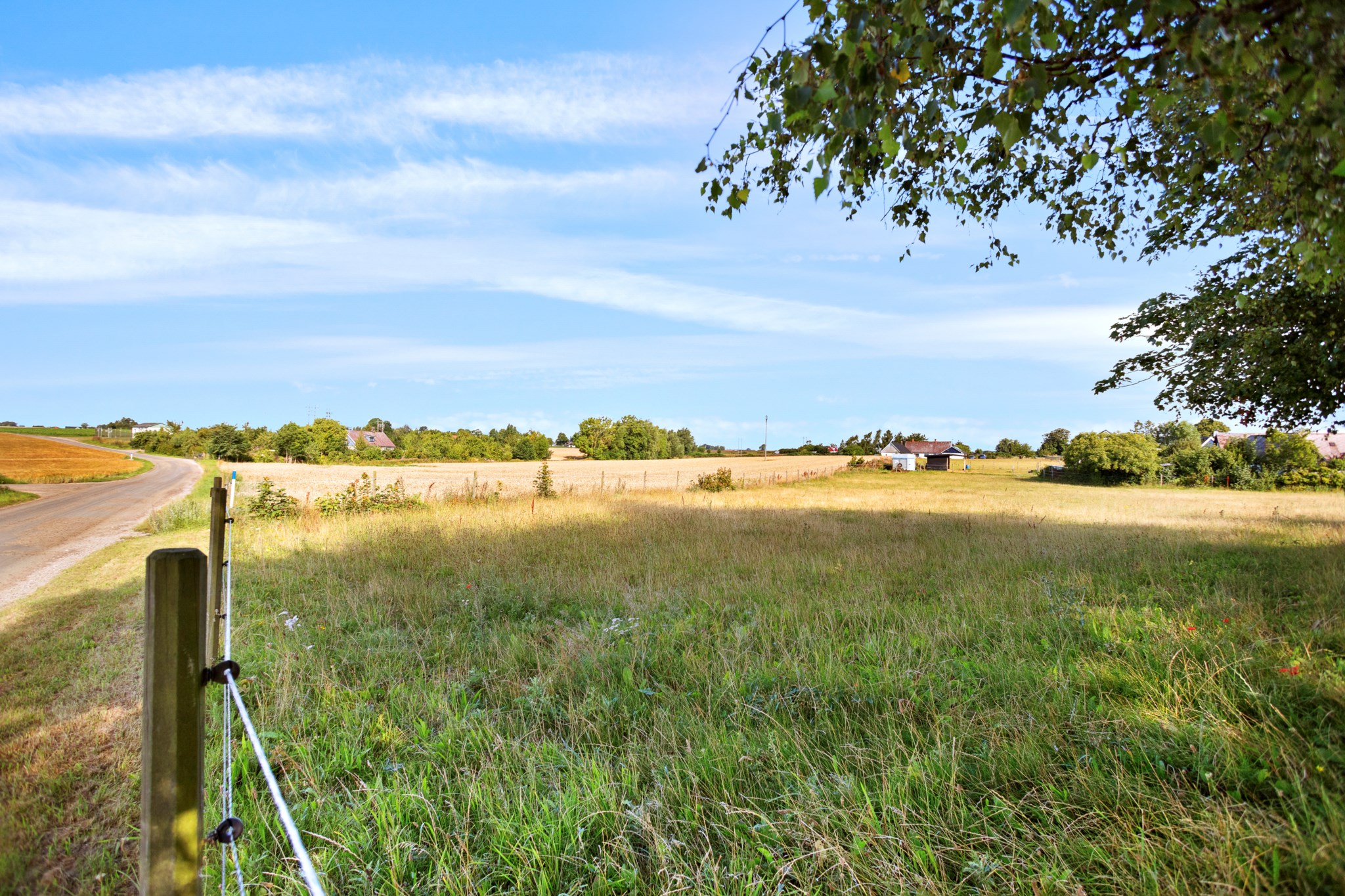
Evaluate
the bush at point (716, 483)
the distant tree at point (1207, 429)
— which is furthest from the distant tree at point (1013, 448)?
the bush at point (716, 483)

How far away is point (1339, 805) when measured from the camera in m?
2.51

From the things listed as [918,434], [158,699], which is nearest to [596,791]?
[158,699]

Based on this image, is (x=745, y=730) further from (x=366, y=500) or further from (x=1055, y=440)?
(x=1055, y=440)

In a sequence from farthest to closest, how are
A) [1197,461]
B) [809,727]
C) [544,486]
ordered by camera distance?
1. [1197,461]
2. [544,486]
3. [809,727]

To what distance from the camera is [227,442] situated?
55.5m

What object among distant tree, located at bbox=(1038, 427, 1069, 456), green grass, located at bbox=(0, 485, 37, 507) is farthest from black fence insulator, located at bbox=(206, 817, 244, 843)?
distant tree, located at bbox=(1038, 427, 1069, 456)

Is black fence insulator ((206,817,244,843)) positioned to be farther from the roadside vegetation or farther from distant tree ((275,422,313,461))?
distant tree ((275,422,313,461))

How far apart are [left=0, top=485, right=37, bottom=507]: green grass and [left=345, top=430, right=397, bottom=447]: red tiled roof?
5243 centimetres

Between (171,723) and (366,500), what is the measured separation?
16797 millimetres

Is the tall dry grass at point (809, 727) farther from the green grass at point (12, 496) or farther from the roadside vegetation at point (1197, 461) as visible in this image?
the roadside vegetation at point (1197, 461)

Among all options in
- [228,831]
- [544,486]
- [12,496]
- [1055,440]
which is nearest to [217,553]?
[228,831]

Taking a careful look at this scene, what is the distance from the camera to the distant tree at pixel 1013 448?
397 ft

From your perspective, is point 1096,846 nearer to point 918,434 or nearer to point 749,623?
point 749,623

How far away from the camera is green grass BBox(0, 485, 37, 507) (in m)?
20.3
